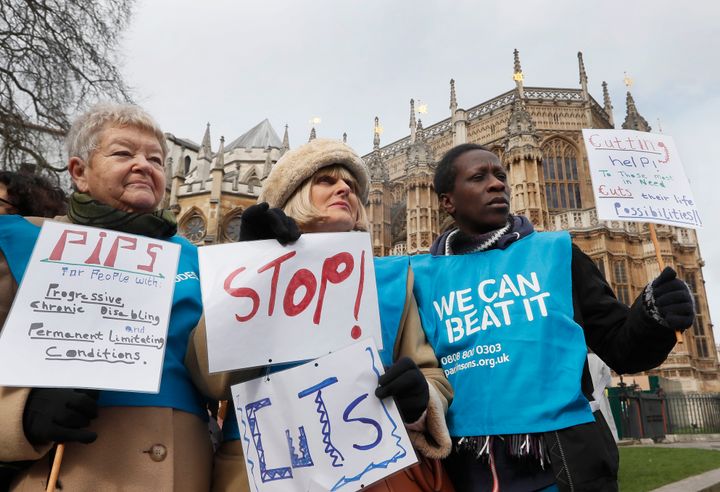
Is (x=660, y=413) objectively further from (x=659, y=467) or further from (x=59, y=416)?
(x=59, y=416)

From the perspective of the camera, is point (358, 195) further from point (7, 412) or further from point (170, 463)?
point (7, 412)

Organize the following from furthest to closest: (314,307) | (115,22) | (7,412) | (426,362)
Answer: (115,22) < (426,362) < (314,307) < (7,412)

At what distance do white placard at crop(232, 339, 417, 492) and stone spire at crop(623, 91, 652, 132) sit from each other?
30257 mm

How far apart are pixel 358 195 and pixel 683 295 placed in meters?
1.33

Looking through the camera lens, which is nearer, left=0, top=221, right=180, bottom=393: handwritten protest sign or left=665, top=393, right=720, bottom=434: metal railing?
left=0, top=221, right=180, bottom=393: handwritten protest sign

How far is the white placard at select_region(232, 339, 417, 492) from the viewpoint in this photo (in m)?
1.39

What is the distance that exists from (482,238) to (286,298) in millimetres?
1064

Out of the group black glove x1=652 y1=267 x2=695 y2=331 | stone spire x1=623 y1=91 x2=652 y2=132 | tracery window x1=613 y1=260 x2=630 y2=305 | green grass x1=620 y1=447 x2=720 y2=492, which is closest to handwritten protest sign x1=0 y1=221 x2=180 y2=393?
black glove x1=652 y1=267 x2=695 y2=331

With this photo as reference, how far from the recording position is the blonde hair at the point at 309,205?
195 centimetres

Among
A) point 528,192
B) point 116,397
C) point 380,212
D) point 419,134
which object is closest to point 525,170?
point 528,192

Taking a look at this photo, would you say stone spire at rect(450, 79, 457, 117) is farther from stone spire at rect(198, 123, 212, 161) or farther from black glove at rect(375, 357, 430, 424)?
black glove at rect(375, 357, 430, 424)

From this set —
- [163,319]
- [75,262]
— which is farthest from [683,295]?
[75,262]

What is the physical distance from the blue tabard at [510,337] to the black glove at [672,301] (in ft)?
0.94

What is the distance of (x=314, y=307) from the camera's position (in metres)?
1.57
